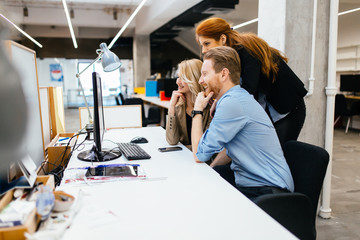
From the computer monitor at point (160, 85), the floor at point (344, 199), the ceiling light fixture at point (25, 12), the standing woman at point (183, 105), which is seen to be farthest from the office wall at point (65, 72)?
the standing woman at point (183, 105)

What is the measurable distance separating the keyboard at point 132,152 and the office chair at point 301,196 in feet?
2.52

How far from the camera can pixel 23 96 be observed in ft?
1.48

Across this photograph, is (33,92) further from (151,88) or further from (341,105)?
(341,105)

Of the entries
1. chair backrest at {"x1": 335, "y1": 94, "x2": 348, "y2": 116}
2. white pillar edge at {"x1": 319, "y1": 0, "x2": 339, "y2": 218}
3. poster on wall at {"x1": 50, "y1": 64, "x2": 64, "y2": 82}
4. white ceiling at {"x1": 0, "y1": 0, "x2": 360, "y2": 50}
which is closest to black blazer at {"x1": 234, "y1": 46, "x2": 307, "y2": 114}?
white pillar edge at {"x1": 319, "y1": 0, "x2": 339, "y2": 218}

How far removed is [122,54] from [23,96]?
12.1 m

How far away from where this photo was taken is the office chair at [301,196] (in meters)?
1.20

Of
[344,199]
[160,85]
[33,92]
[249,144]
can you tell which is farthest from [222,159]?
[160,85]

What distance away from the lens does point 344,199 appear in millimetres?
2920

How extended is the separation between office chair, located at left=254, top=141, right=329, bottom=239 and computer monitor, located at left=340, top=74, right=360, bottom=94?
21.3 feet

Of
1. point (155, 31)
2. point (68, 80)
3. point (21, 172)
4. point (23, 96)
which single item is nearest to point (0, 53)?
point (23, 96)

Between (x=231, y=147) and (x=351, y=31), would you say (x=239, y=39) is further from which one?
(x=351, y=31)

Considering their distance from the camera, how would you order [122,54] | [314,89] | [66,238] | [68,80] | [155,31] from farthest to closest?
[68,80] → [122,54] → [155,31] → [314,89] → [66,238]

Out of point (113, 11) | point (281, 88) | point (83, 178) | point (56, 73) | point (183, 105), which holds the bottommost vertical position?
point (83, 178)

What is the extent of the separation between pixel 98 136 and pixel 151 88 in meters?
5.23
